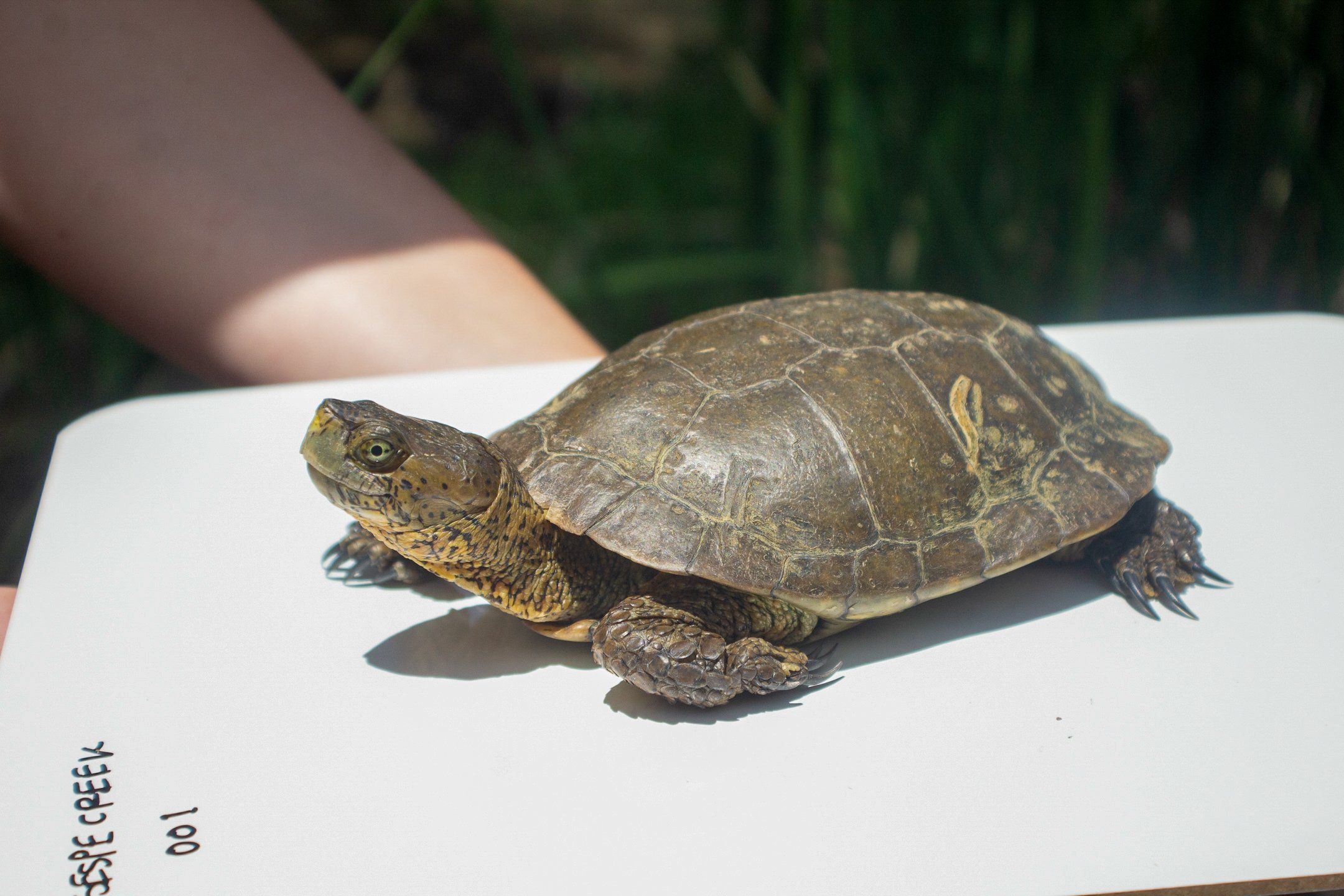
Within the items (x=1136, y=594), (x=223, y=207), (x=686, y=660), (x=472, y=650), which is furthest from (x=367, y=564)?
(x=1136, y=594)

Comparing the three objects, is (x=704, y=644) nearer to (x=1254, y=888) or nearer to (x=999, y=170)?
(x=1254, y=888)

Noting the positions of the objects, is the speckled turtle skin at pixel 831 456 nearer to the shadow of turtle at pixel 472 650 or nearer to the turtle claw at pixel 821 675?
the turtle claw at pixel 821 675

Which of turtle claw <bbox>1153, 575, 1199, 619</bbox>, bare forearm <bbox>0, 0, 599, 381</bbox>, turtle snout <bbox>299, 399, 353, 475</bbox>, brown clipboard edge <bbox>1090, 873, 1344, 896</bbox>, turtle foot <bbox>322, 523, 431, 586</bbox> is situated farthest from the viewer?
bare forearm <bbox>0, 0, 599, 381</bbox>

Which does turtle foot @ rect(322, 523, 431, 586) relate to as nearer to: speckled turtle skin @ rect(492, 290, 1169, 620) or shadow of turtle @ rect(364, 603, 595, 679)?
shadow of turtle @ rect(364, 603, 595, 679)

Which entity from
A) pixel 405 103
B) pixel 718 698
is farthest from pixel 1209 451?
pixel 405 103

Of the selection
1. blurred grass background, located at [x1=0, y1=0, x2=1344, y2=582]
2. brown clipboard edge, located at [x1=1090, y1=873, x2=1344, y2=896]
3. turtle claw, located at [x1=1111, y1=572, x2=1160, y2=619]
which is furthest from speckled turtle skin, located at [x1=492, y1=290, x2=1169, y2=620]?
blurred grass background, located at [x1=0, y1=0, x2=1344, y2=582]

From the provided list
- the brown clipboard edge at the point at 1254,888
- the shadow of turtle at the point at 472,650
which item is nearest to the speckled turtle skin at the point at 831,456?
the shadow of turtle at the point at 472,650

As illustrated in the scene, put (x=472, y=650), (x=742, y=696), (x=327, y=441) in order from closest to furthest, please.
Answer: (x=327, y=441)
(x=742, y=696)
(x=472, y=650)

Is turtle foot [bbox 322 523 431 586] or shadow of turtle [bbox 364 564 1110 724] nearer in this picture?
shadow of turtle [bbox 364 564 1110 724]
